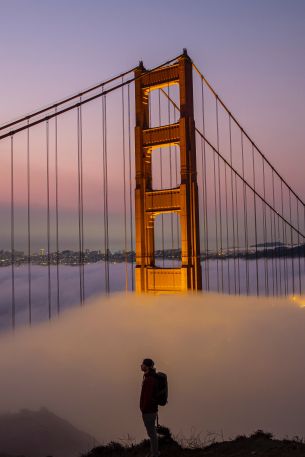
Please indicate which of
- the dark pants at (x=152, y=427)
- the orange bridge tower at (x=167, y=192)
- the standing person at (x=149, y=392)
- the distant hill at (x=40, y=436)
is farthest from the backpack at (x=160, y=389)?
the distant hill at (x=40, y=436)

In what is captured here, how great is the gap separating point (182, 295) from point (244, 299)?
11.0m

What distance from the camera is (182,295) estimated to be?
51.2 ft

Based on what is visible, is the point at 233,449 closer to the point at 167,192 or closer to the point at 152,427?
the point at 152,427

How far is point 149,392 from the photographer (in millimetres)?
5281

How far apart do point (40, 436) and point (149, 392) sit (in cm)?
3767

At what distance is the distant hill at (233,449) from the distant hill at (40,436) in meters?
27.1

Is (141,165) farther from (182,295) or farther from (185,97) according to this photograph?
(182,295)

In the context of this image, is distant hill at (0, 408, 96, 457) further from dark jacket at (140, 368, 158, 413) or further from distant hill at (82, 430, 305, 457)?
dark jacket at (140, 368, 158, 413)

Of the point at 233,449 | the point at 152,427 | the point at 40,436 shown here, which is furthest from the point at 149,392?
the point at 40,436

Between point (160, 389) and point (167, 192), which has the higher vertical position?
point (167, 192)

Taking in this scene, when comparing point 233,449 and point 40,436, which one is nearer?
point 233,449

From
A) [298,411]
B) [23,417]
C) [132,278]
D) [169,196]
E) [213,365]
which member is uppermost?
[169,196]

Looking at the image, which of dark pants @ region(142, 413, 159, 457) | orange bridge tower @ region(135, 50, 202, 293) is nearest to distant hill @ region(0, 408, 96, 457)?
orange bridge tower @ region(135, 50, 202, 293)

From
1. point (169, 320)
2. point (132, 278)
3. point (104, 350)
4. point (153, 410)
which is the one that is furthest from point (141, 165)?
point (153, 410)
